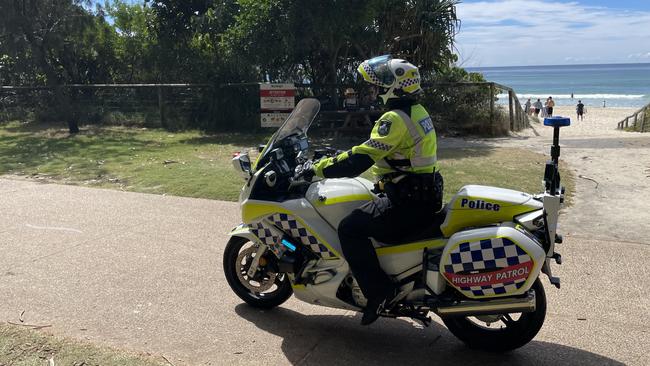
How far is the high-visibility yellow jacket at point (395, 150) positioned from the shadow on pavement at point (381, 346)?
1194 millimetres

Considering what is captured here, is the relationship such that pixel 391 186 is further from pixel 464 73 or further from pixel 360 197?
pixel 464 73

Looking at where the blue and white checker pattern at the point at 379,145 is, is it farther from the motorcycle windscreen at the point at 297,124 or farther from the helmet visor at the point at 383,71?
the motorcycle windscreen at the point at 297,124

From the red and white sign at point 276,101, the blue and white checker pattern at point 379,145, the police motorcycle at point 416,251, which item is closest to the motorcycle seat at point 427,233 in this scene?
the police motorcycle at point 416,251

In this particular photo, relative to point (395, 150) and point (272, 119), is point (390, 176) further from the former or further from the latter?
point (272, 119)

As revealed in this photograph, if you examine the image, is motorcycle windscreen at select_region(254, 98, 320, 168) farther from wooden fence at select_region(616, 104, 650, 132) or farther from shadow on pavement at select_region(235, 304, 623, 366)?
wooden fence at select_region(616, 104, 650, 132)

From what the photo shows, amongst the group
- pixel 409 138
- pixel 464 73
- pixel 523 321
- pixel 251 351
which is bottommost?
pixel 251 351

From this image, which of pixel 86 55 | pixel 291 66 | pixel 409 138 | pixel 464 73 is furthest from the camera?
pixel 86 55

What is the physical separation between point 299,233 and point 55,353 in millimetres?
1768

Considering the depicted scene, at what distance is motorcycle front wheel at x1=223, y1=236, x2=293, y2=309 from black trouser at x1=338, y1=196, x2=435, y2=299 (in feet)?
2.91

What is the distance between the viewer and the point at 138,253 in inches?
232

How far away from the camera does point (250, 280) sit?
180 inches

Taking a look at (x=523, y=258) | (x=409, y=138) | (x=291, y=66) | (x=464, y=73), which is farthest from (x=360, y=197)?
(x=464, y=73)

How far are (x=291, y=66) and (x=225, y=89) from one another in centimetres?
221

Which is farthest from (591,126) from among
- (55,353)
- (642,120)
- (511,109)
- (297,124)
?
(55,353)
